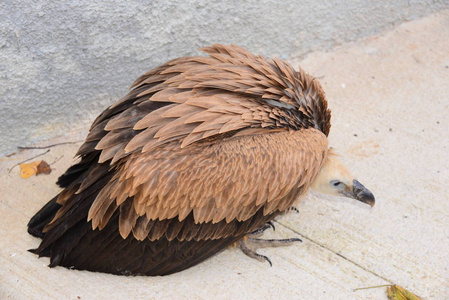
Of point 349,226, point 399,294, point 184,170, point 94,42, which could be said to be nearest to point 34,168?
point 94,42

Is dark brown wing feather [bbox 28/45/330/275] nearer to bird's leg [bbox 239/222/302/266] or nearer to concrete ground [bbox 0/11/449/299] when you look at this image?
concrete ground [bbox 0/11/449/299]

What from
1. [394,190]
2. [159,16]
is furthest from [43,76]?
[394,190]

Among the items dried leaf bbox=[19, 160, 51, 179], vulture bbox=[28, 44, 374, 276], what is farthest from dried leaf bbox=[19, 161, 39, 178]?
vulture bbox=[28, 44, 374, 276]

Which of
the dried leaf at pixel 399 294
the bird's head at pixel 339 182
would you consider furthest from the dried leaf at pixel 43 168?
the dried leaf at pixel 399 294

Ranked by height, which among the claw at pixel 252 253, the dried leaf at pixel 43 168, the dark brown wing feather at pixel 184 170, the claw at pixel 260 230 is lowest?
the claw at pixel 252 253

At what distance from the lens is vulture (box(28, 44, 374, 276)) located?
280cm

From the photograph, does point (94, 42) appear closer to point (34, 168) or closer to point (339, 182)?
point (34, 168)

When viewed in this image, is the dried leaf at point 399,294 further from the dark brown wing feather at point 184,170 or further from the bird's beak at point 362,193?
the dark brown wing feather at point 184,170

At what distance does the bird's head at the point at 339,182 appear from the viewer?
339 cm

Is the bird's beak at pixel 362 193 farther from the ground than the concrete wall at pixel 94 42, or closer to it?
closer to it

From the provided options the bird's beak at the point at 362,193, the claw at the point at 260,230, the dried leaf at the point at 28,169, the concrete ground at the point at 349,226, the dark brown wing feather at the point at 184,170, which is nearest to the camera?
the dark brown wing feather at the point at 184,170

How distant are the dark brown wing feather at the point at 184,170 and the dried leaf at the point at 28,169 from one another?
64cm

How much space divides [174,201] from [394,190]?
1.90 metres

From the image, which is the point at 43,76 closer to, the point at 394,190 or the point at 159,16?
the point at 159,16
